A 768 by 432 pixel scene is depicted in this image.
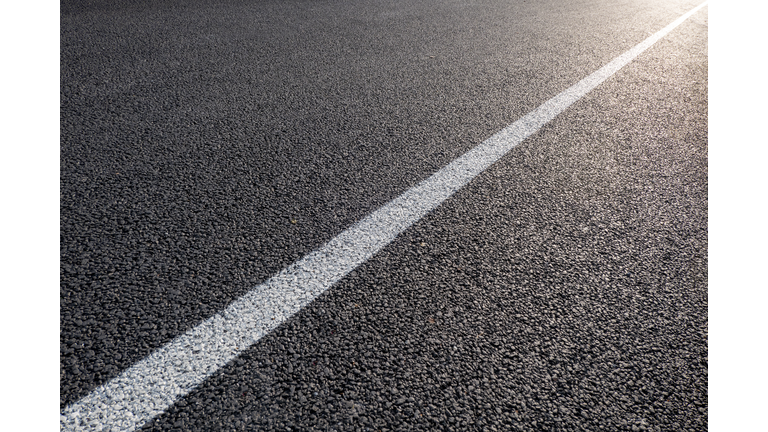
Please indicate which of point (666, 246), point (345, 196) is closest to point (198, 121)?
point (345, 196)

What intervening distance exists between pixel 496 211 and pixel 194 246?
49.7 inches

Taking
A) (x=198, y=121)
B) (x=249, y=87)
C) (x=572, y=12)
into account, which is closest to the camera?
(x=198, y=121)

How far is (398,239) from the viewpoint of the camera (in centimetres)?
220

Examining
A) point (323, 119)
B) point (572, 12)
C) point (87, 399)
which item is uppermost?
point (572, 12)

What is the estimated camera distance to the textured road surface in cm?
158

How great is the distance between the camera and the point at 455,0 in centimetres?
674

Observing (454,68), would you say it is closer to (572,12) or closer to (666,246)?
(666,246)

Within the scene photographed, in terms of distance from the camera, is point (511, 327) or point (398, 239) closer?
point (511, 327)

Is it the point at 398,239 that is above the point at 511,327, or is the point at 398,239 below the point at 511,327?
above

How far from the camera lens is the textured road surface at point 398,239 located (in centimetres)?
158
